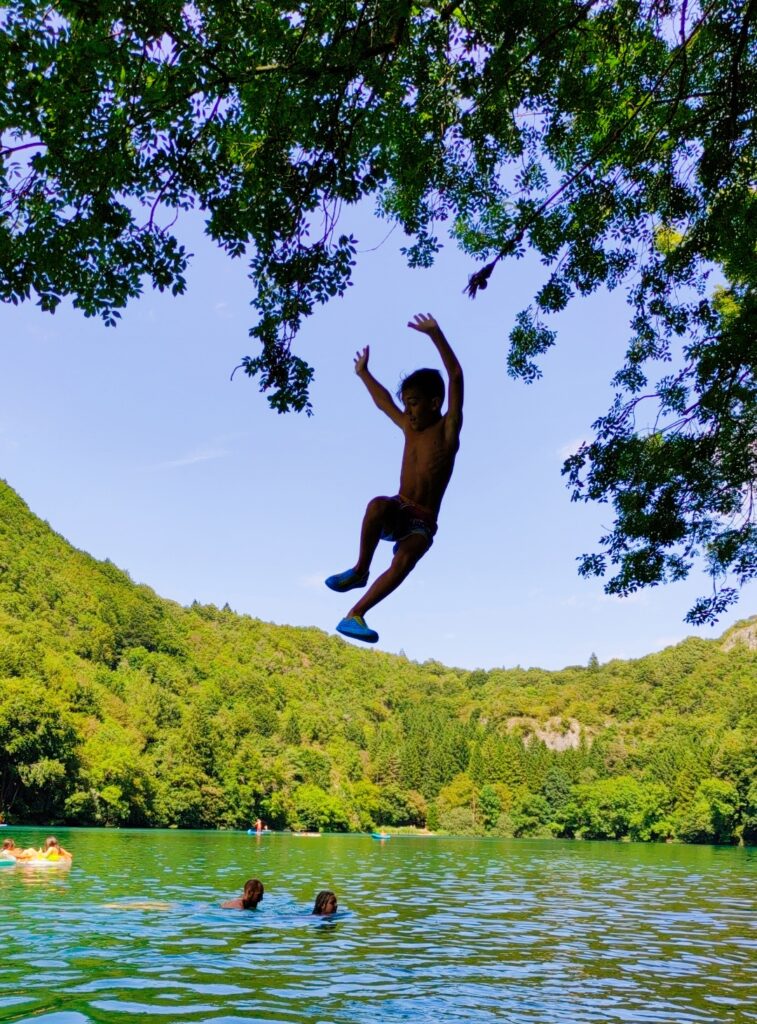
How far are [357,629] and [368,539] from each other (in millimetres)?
518

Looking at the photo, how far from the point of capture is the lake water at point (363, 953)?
9.49 m

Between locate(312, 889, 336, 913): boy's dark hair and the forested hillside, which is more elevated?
the forested hillside

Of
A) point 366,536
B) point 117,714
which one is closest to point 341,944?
point 366,536

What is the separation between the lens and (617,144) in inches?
393

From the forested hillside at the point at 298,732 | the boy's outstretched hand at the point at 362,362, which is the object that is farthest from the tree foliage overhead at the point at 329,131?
the forested hillside at the point at 298,732

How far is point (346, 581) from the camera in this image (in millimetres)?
5281

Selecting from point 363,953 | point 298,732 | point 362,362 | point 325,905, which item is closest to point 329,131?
point 362,362

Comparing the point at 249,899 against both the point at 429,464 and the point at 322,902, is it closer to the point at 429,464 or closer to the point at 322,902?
the point at 322,902

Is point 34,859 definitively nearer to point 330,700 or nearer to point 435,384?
point 435,384

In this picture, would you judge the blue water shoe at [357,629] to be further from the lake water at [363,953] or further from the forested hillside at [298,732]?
the forested hillside at [298,732]

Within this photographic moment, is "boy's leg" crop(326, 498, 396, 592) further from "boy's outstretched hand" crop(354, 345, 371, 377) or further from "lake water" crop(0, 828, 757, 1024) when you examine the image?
"lake water" crop(0, 828, 757, 1024)

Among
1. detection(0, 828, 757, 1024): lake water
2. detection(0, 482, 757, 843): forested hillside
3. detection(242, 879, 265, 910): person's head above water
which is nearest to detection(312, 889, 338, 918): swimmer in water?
detection(0, 828, 757, 1024): lake water

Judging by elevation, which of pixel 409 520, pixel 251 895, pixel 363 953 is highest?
pixel 409 520

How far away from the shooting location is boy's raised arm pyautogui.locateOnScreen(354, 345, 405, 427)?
5488 mm
